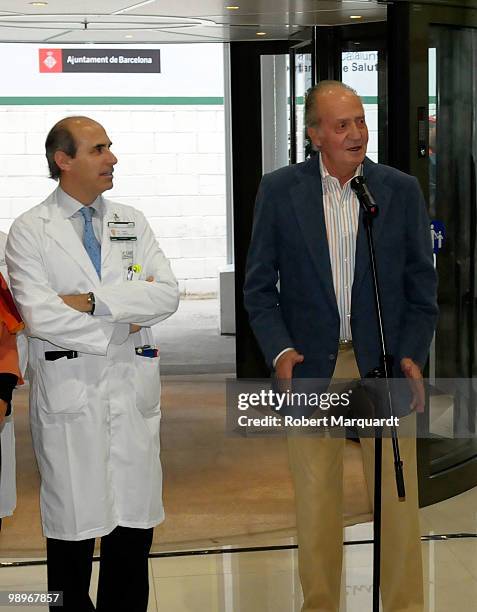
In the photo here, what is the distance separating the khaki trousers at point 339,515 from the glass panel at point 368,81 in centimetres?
290

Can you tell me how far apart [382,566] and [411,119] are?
2.09 meters

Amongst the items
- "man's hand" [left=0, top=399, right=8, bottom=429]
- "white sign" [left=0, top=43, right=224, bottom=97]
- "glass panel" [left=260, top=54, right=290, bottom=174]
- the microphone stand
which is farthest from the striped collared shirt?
"white sign" [left=0, top=43, right=224, bottom=97]

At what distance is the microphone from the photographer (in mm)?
2824

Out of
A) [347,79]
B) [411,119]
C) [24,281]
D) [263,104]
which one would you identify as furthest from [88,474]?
[263,104]

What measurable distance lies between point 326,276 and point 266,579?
4.65ft

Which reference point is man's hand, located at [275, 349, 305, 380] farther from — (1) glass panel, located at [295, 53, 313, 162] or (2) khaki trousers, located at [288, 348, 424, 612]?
(1) glass panel, located at [295, 53, 313, 162]

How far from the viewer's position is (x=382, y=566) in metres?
3.36

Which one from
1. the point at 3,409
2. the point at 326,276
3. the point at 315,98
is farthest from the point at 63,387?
the point at 315,98

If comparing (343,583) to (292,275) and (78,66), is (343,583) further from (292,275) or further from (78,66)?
(78,66)

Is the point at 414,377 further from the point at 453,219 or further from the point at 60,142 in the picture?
the point at 453,219

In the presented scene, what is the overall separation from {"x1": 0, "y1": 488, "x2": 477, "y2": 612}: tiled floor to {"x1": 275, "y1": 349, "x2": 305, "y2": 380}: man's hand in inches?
42.7

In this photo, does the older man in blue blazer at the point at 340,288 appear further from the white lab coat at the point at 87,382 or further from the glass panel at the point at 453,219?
the glass panel at the point at 453,219

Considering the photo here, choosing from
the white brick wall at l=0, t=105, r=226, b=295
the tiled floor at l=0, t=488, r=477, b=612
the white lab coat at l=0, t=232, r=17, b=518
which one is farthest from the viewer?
the white brick wall at l=0, t=105, r=226, b=295

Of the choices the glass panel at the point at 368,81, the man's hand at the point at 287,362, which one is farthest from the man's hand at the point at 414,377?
the glass panel at the point at 368,81
